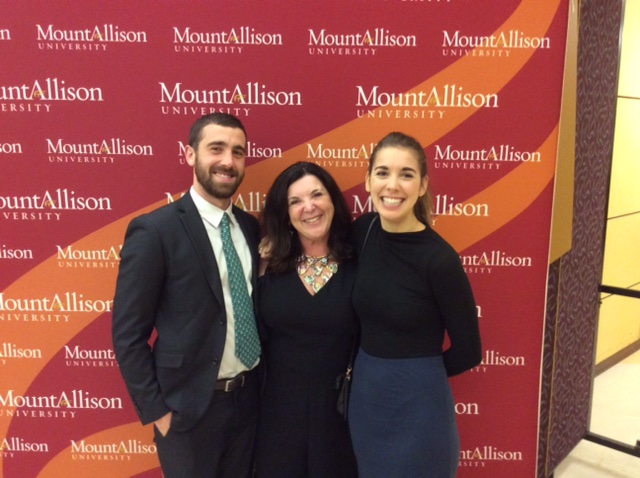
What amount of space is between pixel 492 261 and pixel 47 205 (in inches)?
81.9

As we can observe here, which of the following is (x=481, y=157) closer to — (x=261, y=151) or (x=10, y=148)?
(x=261, y=151)

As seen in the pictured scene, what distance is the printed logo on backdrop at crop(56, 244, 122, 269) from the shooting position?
2227 mm

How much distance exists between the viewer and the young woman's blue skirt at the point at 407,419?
165 cm

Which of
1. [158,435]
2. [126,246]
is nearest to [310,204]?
[126,246]

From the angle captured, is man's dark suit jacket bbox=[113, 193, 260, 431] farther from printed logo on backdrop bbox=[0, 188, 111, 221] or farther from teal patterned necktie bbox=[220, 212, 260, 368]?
printed logo on backdrop bbox=[0, 188, 111, 221]

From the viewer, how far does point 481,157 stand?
2178mm

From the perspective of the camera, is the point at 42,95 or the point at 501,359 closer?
the point at 42,95

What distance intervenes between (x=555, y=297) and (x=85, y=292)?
2.33m

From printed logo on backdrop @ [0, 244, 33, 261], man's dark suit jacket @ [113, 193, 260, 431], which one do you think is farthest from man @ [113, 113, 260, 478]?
printed logo on backdrop @ [0, 244, 33, 261]

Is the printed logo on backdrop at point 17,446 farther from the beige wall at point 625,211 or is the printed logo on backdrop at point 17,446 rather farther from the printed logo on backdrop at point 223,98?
the beige wall at point 625,211

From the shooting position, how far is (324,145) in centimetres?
218

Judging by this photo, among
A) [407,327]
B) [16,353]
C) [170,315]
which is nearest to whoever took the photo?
[407,327]

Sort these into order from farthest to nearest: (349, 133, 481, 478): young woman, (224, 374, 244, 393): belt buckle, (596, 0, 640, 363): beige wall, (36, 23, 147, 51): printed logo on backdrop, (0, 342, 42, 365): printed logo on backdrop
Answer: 1. (596, 0, 640, 363): beige wall
2. (0, 342, 42, 365): printed logo on backdrop
3. (36, 23, 147, 51): printed logo on backdrop
4. (224, 374, 244, 393): belt buckle
5. (349, 133, 481, 478): young woman

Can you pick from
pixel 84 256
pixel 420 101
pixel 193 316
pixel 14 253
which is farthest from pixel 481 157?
pixel 14 253
